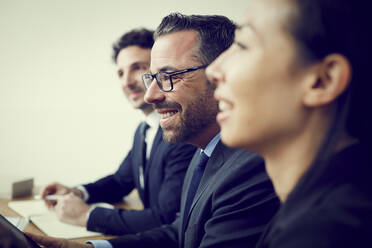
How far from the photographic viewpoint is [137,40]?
2.20 meters

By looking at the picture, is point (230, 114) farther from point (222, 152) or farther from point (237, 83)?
point (222, 152)

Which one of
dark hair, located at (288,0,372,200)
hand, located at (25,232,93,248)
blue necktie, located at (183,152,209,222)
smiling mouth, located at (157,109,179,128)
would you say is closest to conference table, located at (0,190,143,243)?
hand, located at (25,232,93,248)

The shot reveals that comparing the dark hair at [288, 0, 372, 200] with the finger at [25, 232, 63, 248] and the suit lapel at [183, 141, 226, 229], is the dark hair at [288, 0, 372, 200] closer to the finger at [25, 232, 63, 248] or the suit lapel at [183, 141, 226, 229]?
the suit lapel at [183, 141, 226, 229]

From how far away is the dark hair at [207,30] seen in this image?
46.5 inches

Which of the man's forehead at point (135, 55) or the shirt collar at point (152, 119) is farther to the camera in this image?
the man's forehead at point (135, 55)

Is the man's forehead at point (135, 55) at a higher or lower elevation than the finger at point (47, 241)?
higher

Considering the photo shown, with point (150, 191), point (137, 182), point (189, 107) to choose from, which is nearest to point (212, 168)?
point (189, 107)

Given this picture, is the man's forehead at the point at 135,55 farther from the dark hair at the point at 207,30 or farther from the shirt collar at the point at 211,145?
the shirt collar at the point at 211,145

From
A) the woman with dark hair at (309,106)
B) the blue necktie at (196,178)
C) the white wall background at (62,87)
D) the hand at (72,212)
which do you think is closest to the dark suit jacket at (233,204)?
the blue necktie at (196,178)

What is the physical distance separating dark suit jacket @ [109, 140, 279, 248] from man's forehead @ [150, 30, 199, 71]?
392 mm

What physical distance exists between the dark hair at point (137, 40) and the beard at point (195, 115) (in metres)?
1.13

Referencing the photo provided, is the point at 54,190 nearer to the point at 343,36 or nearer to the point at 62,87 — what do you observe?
the point at 62,87

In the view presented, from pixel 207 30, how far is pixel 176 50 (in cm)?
15

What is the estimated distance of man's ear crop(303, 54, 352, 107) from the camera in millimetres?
523
